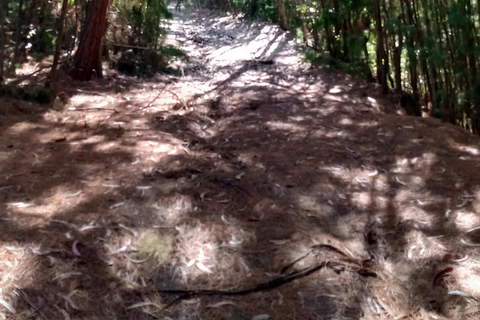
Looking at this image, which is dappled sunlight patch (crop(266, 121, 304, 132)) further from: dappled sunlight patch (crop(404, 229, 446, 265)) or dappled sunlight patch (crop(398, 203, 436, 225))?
dappled sunlight patch (crop(404, 229, 446, 265))

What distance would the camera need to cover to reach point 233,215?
3.72 meters

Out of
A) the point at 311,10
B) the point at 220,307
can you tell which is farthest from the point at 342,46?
the point at 220,307

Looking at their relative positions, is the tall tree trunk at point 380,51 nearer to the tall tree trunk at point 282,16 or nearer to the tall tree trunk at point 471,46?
the tall tree trunk at point 471,46

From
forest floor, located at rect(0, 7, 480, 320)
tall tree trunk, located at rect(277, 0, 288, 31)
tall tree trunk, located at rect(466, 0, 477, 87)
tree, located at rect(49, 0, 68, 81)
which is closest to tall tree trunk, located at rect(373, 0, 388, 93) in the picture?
tall tree trunk, located at rect(466, 0, 477, 87)

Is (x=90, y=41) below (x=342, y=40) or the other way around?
the other way around

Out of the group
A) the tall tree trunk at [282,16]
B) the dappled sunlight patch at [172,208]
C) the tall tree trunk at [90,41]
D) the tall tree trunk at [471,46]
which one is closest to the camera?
the dappled sunlight patch at [172,208]

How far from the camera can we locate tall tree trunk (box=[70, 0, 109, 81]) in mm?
7973

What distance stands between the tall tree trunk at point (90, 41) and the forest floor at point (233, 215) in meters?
1.45

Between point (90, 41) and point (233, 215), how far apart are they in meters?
5.42

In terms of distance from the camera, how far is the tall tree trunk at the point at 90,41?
26.2 ft

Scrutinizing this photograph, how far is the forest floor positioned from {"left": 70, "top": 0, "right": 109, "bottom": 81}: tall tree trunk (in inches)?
57.0

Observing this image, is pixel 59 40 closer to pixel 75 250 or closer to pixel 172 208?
pixel 172 208

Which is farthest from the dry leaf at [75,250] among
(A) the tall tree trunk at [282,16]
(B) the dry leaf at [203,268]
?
(A) the tall tree trunk at [282,16]

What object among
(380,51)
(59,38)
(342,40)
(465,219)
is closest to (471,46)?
(380,51)
